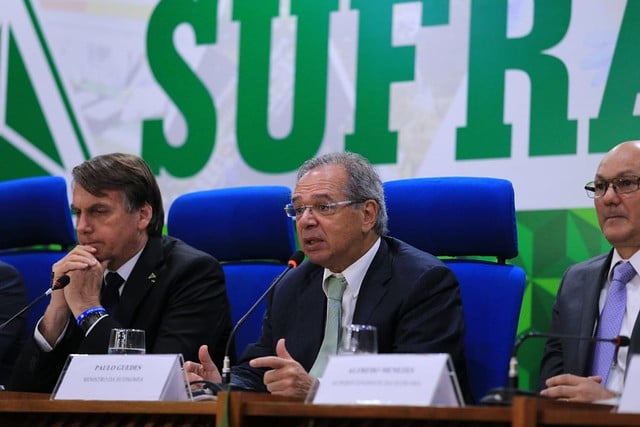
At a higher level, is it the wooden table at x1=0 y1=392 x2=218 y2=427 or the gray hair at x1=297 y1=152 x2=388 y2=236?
the gray hair at x1=297 y1=152 x2=388 y2=236

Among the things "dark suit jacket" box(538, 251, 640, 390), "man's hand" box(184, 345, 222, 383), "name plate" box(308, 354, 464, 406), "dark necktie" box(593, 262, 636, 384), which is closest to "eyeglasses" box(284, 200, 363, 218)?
"man's hand" box(184, 345, 222, 383)

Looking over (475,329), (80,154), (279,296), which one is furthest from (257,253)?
(80,154)

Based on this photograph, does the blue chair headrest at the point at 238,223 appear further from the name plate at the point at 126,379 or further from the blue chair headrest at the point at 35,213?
the name plate at the point at 126,379

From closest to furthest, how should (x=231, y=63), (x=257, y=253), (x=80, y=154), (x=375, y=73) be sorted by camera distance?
(x=257, y=253) < (x=375, y=73) < (x=231, y=63) < (x=80, y=154)

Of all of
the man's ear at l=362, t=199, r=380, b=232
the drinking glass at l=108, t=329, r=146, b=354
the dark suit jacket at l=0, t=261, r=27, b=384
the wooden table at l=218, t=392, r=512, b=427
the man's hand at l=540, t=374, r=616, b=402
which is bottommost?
the dark suit jacket at l=0, t=261, r=27, b=384

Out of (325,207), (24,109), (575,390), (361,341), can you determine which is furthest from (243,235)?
(24,109)

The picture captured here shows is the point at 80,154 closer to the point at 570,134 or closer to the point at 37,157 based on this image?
the point at 37,157

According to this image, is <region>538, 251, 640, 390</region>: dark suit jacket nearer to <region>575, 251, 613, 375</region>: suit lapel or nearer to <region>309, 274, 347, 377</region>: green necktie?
<region>575, 251, 613, 375</region>: suit lapel

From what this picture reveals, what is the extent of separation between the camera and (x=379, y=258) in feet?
11.3

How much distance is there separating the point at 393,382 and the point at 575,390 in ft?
2.17

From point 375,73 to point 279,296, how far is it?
53.5 inches

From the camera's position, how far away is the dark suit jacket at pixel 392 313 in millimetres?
3191

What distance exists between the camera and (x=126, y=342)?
2.89m

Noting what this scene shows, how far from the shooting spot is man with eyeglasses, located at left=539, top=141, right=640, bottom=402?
324 cm
